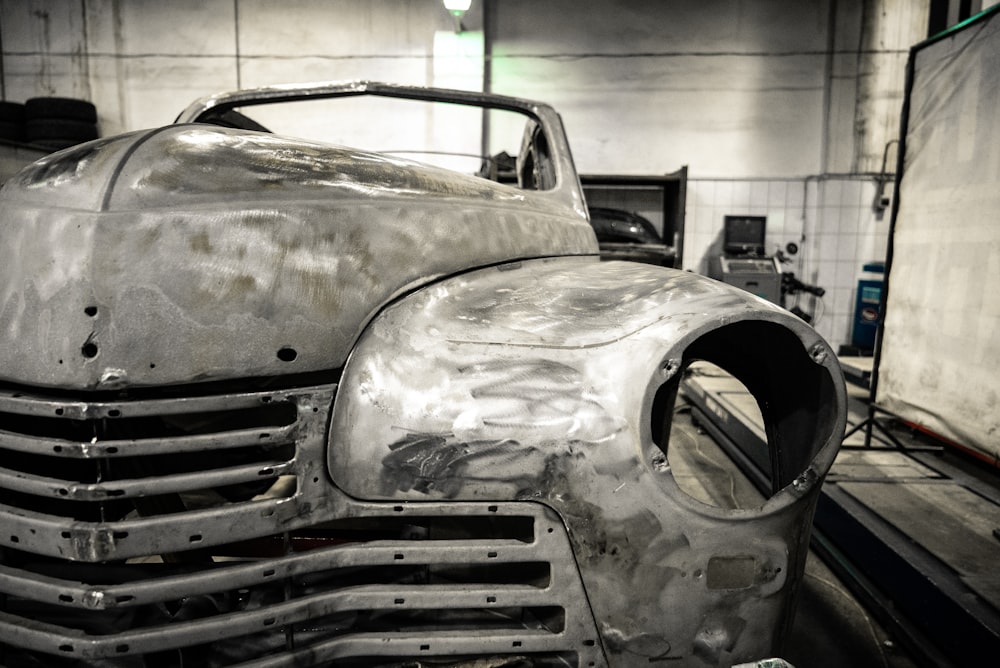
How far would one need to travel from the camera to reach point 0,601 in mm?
947

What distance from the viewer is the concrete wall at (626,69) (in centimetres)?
607

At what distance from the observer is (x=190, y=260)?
917 mm

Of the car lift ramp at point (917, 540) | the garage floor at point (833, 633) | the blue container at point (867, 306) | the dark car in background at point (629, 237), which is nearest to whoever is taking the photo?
the car lift ramp at point (917, 540)

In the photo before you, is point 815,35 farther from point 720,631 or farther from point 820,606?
point 720,631

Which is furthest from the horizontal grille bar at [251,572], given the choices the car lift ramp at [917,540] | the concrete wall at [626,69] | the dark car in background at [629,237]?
the concrete wall at [626,69]

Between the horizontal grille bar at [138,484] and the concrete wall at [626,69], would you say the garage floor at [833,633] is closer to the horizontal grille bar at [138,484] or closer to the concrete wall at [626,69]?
the horizontal grille bar at [138,484]

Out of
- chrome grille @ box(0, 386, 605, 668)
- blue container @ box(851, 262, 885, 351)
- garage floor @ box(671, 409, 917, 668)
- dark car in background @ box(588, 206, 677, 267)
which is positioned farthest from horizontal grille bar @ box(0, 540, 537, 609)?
blue container @ box(851, 262, 885, 351)

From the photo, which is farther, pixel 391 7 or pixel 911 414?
pixel 391 7

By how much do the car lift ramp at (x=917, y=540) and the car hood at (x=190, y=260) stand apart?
1.73 meters

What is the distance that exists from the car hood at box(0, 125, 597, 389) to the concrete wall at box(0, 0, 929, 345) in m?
5.59

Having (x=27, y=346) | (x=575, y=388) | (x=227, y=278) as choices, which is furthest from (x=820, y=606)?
(x=27, y=346)

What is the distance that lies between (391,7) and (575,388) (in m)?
6.36

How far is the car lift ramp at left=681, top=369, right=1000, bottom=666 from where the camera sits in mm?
1555

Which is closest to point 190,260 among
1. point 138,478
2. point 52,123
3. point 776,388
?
point 138,478
